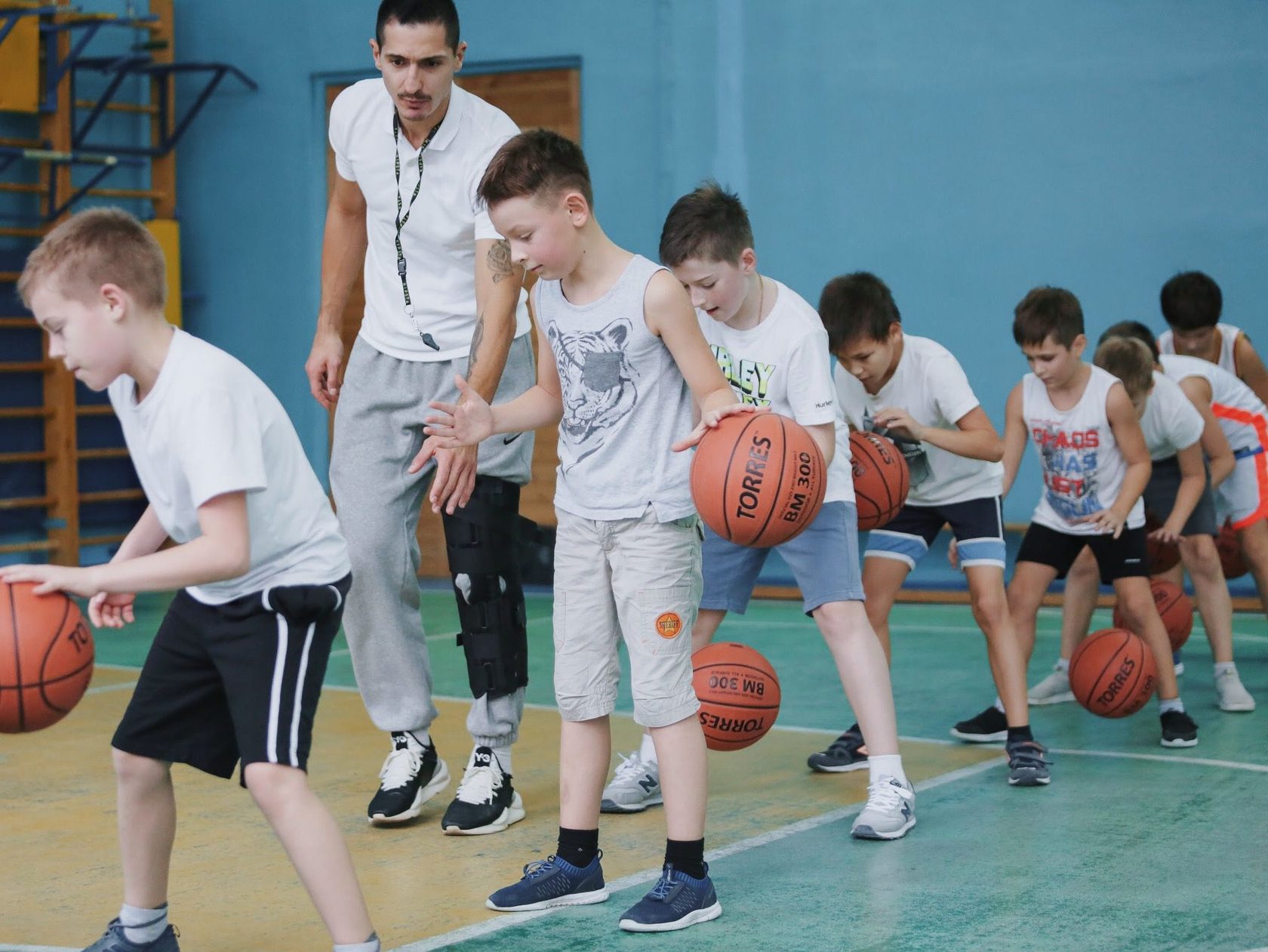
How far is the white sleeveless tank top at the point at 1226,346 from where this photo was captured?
6188mm

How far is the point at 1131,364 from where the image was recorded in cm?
514

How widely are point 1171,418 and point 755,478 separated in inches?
101

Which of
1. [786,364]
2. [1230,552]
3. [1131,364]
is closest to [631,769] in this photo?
[786,364]

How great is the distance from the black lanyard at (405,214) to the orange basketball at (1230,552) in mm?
3419

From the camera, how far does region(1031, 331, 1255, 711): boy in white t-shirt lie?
17.0 feet

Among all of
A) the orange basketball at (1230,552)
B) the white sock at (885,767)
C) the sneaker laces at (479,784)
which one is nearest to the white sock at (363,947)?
the sneaker laces at (479,784)

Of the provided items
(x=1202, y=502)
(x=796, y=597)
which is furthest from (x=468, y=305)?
(x=796, y=597)

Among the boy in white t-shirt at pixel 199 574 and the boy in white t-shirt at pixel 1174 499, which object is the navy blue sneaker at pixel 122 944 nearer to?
the boy in white t-shirt at pixel 199 574

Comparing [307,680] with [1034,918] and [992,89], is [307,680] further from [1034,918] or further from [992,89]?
[992,89]

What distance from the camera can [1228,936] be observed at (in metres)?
2.94

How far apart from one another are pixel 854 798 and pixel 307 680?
187 cm

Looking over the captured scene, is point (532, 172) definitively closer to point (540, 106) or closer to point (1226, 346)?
point (1226, 346)

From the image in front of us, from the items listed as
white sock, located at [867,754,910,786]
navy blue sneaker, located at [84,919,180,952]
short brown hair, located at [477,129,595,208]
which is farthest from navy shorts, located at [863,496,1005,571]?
navy blue sneaker, located at [84,919,180,952]

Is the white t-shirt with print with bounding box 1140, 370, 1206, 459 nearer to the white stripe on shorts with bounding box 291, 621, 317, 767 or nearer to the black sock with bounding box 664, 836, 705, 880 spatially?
the black sock with bounding box 664, 836, 705, 880
